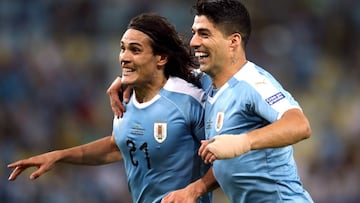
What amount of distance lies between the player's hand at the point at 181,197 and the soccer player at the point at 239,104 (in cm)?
1

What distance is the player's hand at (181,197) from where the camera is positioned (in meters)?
5.48

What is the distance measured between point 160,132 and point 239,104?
75 centimetres

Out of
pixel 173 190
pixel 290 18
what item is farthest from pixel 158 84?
pixel 290 18

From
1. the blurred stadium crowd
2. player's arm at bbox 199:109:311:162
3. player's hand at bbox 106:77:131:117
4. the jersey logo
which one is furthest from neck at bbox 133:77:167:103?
the blurred stadium crowd

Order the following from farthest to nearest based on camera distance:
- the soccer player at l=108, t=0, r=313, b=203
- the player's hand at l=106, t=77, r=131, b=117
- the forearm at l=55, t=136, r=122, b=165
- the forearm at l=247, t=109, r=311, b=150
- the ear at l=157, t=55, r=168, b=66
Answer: the forearm at l=55, t=136, r=122, b=165 < the player's hand at l=106, t=77, r=131, b=117 < the ear at l=157, t=55, r=168, b=66 < the soccer player at l=108, t=0, r=313, b=203 < the forearm at l=247, t=109, r=311, b=150

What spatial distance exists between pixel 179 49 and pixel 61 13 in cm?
670

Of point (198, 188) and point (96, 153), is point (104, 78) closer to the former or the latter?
point (96, 153)

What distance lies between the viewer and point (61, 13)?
1270cm

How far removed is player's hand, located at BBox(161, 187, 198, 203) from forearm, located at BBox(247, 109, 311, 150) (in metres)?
0.70

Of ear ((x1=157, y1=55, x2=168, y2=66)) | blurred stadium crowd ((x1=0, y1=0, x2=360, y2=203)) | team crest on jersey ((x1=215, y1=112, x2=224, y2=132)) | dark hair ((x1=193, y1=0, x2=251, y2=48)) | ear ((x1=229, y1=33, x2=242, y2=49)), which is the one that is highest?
dark hair ((x1=193, y1=0, x2=251, y2=48))

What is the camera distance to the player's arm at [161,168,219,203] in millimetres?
Answer: 5496

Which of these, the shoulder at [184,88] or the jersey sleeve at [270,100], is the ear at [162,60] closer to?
the shoulder at [184,88]

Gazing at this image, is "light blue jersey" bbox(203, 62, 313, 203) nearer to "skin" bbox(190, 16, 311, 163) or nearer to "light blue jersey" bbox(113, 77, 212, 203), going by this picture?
"skin" bbox(190, 16, 311, 163)

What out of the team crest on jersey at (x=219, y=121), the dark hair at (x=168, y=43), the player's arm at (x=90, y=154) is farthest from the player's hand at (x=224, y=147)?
the player's arm at (x=90, y=154)
